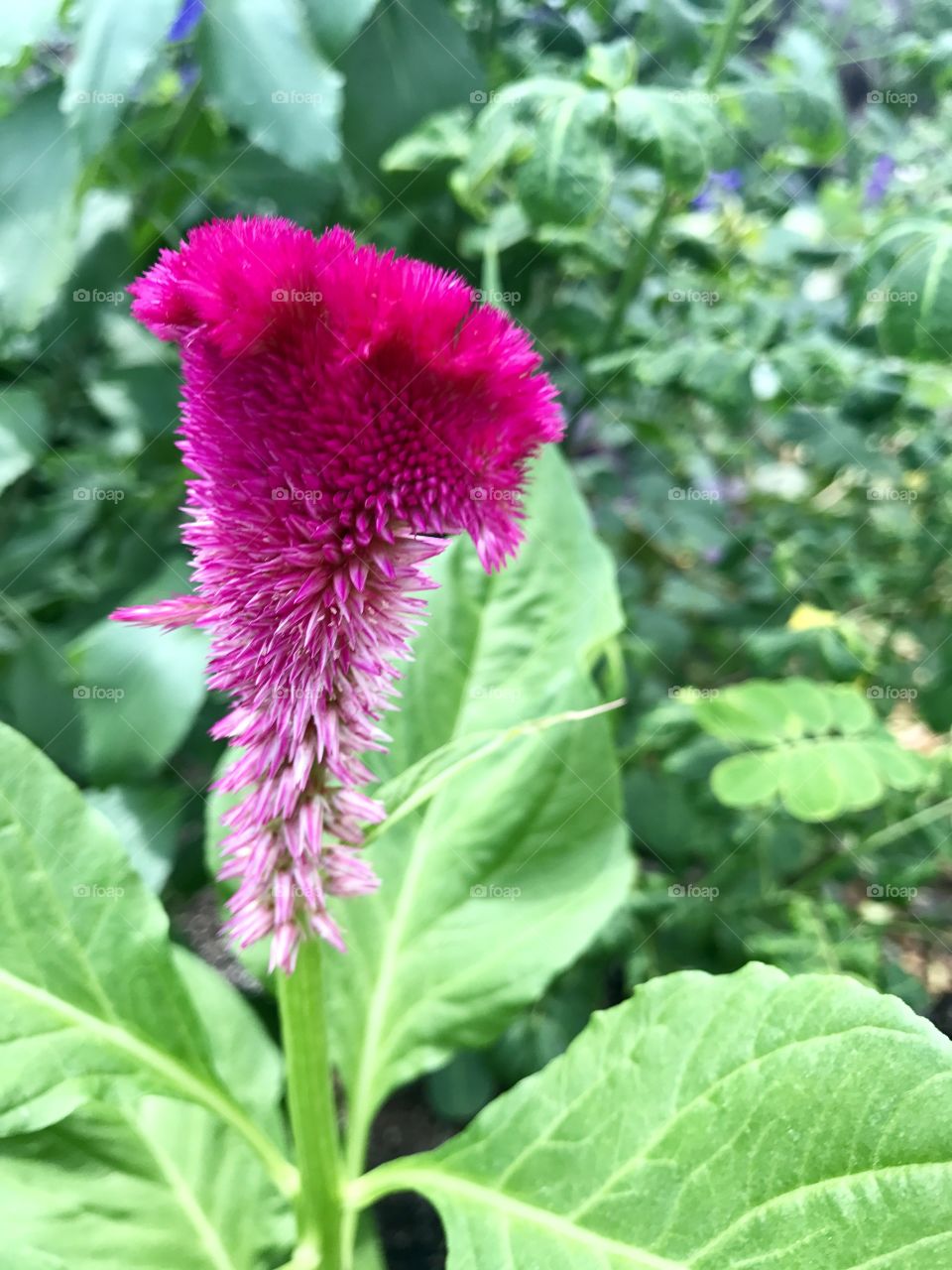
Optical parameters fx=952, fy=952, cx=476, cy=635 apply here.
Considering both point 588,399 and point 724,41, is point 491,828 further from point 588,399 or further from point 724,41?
point 724,41

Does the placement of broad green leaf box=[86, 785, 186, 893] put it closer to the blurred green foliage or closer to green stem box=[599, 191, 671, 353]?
the blurred green foliage

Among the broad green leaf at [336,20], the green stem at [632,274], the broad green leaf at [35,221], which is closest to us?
the broad green leaf at [336,20]

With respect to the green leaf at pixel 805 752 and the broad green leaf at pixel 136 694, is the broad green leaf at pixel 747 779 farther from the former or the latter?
the broad green leaf at pixel 136 694

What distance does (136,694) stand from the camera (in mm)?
712

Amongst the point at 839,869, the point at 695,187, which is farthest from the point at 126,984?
the point at 839,869

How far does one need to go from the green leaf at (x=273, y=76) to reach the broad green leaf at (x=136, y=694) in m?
0.33

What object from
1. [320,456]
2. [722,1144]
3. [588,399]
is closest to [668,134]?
[588,399]

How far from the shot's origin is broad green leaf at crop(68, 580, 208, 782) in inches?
27.8

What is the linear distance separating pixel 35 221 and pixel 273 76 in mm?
214

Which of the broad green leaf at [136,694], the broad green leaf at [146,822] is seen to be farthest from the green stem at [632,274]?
the broad green leaf at [146,822]

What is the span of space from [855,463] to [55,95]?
0.75 metres

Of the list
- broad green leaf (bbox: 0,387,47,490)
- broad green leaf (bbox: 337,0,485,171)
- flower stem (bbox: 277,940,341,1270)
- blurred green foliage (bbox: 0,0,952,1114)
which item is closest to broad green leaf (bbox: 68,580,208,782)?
blurred green foliage (bbox: 0,0,952,1114)

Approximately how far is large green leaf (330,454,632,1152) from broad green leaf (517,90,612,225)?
173mm

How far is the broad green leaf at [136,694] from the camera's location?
0.71 meters
